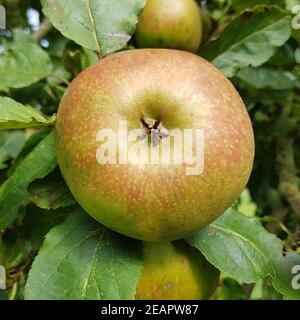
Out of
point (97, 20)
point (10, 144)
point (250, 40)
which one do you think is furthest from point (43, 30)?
point (250, 40)

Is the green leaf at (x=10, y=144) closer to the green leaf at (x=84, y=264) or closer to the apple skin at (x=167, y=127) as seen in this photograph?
the green leaf at (x=84, y=264)

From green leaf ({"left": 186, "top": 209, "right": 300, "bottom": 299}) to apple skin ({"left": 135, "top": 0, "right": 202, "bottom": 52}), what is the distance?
0.50 meters

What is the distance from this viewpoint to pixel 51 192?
105 cm

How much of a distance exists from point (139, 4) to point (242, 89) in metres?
0.63

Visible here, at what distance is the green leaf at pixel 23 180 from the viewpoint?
111cm

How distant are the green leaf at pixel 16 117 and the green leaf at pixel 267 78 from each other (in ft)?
2.31

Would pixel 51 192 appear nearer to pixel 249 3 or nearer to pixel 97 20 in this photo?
pixel 97 20

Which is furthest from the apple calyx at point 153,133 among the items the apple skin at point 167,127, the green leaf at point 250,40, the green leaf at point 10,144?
the green leaf at point 10,144

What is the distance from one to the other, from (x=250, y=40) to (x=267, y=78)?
23 cm

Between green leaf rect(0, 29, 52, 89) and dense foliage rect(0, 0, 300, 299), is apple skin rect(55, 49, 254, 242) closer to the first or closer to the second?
dense foliage rect(0, 0, 300, 299)

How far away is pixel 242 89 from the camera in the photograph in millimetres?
1688

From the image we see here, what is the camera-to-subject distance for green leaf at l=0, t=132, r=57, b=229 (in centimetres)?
111
